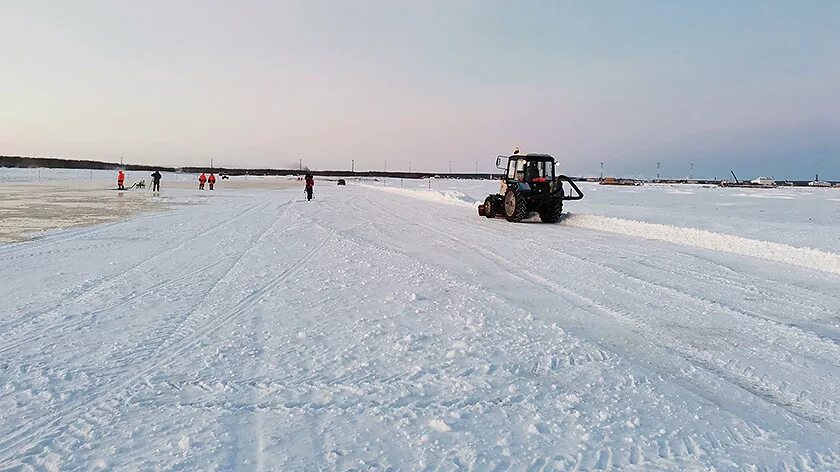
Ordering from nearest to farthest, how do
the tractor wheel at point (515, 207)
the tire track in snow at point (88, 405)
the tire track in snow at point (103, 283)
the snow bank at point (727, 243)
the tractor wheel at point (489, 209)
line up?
the tire track in snow at point (88, 405)
the tire track in snow at point (103, 283)
the snow bank at point (727, 243)
the tractor wheel at point (515, 207)
the tractor wheel at point (489, 209)

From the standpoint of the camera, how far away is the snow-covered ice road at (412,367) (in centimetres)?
302

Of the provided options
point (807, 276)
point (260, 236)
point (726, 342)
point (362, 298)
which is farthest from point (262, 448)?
point (260, 236)

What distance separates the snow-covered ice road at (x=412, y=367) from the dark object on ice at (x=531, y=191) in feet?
27.9

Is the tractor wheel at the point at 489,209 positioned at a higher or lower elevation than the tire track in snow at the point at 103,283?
higher

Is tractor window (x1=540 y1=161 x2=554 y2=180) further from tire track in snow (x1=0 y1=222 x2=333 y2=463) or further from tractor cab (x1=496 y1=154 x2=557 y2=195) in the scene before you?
tire track in snow (x1=0 y1=222 x2=333 y2=463)

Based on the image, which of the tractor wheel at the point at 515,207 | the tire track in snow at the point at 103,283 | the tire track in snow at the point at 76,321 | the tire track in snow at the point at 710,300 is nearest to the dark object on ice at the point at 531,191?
the tractor wheel at the point at 515,207

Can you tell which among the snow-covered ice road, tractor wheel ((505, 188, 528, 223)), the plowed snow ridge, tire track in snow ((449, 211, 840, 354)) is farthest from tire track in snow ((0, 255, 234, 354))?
tractor wheel ((505, 188, 528, 223))

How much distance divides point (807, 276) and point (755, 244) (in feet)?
8.05

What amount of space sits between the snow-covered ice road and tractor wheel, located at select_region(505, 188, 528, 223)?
27.5 ft

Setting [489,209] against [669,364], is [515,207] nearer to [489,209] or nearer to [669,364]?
[489,209]

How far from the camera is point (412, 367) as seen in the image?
4.22 meters

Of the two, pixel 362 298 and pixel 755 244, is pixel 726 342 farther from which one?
pixel 755 244

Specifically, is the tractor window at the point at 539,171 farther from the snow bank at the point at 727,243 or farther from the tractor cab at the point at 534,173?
the snow bank at the point at 727,243

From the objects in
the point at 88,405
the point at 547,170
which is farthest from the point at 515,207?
the point at 88,405
